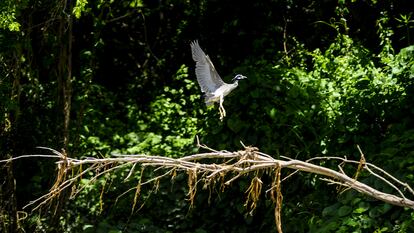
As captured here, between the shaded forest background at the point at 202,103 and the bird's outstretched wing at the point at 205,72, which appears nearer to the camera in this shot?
the bird's outstretched wing at the point at 205,72

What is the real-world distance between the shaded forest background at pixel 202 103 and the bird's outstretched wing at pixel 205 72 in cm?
75

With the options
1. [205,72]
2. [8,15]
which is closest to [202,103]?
[205,72]

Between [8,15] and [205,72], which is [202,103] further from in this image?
[8,15]

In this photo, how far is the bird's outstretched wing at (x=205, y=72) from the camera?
5863mm

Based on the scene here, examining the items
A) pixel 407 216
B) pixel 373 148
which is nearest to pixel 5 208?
pixel 373 148

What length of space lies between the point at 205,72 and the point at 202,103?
206 cm

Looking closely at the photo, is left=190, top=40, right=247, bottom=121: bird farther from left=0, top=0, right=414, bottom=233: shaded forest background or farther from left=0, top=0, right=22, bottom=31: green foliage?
left=0, top=0, right=22, bottom=31: green foliage

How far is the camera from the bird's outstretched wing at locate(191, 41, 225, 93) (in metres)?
5.86

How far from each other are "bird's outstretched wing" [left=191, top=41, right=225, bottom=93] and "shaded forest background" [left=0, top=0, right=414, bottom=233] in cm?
75

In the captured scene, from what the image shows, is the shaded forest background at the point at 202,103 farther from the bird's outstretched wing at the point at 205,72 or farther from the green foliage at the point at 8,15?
the bird's outstretched wing at the point at 205,72

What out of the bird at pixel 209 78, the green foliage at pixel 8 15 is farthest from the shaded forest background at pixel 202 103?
the bird at pixel 209 78

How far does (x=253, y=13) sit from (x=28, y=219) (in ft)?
10.5

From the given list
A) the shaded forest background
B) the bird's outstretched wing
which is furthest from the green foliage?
the bird's outstretched wing

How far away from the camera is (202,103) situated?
314 inches
